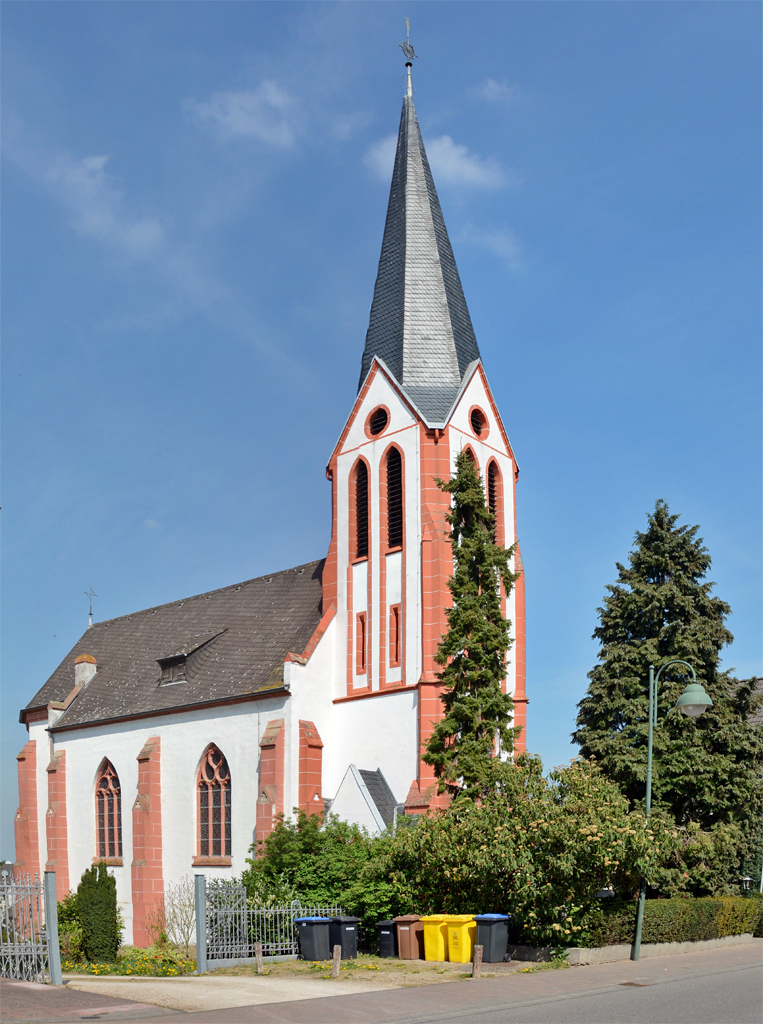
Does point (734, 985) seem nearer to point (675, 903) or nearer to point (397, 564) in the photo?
point (675, 903)

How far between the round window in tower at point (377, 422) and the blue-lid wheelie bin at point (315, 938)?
52.5ft

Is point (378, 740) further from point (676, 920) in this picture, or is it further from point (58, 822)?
point (58, 822)

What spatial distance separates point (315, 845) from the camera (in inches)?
972

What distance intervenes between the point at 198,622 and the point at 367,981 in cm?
2310

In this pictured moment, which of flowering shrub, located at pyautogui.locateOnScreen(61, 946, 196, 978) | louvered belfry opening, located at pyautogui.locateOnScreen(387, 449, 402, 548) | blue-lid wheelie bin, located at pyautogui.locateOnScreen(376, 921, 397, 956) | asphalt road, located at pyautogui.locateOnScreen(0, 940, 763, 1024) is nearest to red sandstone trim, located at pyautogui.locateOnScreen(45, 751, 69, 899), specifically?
flowering shrub, located at pyautogui.locateOnScreen(61, 946, 196, 978)

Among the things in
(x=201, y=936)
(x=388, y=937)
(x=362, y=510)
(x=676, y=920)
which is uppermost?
(x=362, y=510)

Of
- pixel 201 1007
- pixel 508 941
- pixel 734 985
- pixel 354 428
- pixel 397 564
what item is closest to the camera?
pixel 201 1007

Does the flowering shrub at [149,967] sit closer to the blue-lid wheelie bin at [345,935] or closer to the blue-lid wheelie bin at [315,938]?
the blue-lid wheelie bin at [315,938]

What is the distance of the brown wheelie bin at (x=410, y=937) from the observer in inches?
828

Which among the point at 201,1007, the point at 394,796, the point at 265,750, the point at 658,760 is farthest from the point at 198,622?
the point at 201,1007

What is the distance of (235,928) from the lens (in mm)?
20328

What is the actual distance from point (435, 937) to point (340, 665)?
11494 millimetres

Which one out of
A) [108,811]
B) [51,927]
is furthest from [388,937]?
[108,811]

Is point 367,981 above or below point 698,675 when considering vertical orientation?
below
